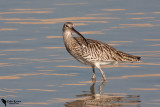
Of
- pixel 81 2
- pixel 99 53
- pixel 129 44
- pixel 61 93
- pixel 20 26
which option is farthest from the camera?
pixel 81 2

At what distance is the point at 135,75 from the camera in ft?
51.0

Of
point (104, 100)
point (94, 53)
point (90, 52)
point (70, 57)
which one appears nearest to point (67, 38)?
point (90, 52)

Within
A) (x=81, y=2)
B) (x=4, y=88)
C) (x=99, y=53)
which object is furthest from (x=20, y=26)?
(x=4, y=88)

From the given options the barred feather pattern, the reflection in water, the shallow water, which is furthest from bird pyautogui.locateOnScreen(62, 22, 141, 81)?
the reflection in water

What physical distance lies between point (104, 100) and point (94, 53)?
112 inches

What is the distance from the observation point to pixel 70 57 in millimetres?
17750

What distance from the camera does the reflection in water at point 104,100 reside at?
1298 centimetres

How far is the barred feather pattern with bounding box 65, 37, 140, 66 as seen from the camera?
15.9 meters

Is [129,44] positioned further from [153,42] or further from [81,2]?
[81,2]

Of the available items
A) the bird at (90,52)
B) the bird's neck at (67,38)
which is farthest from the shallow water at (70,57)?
the bird's neck at (67,38)

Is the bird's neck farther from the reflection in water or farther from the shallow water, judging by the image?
the reflection in water

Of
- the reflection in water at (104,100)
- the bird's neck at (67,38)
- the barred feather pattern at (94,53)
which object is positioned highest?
the bird's neck at (67,38)

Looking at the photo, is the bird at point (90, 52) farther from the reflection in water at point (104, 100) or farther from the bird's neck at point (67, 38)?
the reflection in water at point (104, 100)

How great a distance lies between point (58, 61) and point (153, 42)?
358 cm
